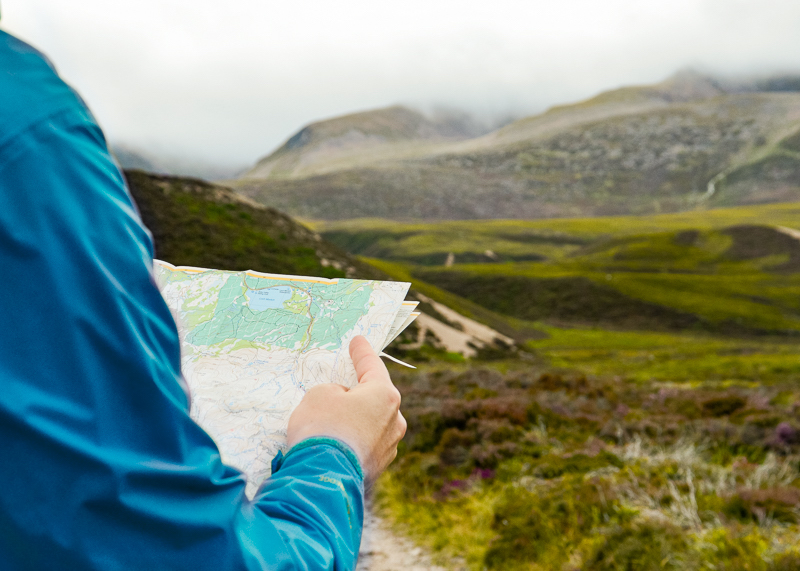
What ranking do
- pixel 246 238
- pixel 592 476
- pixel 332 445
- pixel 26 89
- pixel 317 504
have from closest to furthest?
1. pixel 26 89
2. pixel 317 504
3. pixel 332 445
4. pixel 592 476
5. pixel 246 238

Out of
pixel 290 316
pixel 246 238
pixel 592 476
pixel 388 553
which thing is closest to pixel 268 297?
pixel 290 316

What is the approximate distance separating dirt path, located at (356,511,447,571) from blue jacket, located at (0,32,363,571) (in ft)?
18.3

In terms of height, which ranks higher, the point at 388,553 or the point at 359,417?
the point at 359,417

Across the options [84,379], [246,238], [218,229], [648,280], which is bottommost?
[648,280]

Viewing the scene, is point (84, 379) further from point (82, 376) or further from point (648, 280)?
point (648, 280)

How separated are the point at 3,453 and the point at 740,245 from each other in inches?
4446

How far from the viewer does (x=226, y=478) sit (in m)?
0.92

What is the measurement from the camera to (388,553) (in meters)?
6.35

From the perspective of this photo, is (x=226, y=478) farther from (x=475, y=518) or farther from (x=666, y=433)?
(x=666, y=433)

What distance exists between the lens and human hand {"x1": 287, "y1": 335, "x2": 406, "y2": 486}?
4.21 ft

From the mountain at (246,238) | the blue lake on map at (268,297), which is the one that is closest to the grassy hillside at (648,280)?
the mountain at (246,238)

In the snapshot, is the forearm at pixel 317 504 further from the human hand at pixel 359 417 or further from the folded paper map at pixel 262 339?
the folded paper map at pixel 262 339

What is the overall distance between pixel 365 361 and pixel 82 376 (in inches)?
32.7

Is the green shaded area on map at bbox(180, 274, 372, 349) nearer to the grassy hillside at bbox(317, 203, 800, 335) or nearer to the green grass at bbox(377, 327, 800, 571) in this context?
the green grass at bbox(377, 327, 800, 571)
